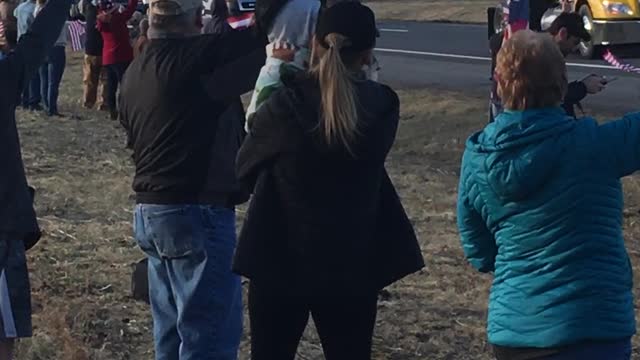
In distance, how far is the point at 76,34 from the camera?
87.4 feet

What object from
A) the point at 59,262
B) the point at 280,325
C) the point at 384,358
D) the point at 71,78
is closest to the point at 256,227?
the point at 280,325

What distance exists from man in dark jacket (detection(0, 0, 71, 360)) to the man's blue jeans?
0.49 metres

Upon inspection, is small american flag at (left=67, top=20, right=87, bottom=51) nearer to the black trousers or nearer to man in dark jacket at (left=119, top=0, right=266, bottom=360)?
man in dark jacket at (left=119, top=0, right=266, bottom=360)

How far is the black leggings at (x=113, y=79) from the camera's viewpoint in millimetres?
18250

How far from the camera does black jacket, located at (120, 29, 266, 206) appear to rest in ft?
18.0

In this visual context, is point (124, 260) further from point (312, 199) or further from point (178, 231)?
point (312, 199)

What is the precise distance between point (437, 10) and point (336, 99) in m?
36.7

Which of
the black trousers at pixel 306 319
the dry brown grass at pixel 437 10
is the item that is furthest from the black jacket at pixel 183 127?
the dry brown grass at pixel 437 10

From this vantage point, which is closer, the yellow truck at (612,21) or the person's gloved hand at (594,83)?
the person's gloved hand at (594,83)

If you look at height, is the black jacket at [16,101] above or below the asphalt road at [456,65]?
above

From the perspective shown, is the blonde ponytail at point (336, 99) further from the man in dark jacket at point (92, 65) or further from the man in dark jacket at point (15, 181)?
the man in dark jacket at point (92, 65)

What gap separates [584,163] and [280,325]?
4.61 ft

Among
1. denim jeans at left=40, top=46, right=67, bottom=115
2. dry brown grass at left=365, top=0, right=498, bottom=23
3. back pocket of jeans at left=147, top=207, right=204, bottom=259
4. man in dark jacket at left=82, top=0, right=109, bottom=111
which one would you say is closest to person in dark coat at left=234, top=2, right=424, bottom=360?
back pocket of jeans at left=147, top=207, right=204, bottom=259

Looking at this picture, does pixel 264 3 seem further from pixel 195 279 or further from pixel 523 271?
pixel 523 271
